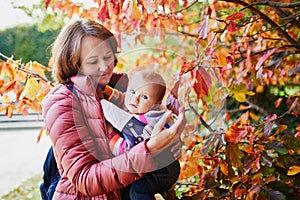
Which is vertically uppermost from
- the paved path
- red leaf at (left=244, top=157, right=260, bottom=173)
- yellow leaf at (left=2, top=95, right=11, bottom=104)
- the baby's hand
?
the baby's hand

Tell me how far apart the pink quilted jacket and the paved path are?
1299 mm

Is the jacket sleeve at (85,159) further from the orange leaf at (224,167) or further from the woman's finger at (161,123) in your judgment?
the orange leaf at (224,167)

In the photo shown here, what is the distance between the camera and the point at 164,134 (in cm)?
91

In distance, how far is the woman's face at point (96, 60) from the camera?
947mm

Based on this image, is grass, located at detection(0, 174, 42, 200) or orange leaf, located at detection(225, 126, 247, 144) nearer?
orange leaf, located at detection(225, 126, 247, 144)

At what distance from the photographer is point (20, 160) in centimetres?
235

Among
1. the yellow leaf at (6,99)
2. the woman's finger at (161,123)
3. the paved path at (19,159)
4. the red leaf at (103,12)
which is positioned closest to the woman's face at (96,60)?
the woman's finger at (161,123)

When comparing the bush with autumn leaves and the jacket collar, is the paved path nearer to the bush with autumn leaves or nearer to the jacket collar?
the bush with autumn leaves

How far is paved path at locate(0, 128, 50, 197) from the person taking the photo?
2.23 meters

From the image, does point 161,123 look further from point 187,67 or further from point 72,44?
point 72,44

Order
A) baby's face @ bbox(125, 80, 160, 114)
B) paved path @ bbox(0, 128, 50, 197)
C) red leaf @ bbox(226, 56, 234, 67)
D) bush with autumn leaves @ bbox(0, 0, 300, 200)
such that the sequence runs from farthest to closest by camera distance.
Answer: paved path @ bbox(0, 128, 50, 197) → red leaf @ bbox(226, 56, 234, 67) → bush with autumn leaves @ bbox(0, 0, 300, 200) → baby's face @ bbox(125, 80, 160, 114)

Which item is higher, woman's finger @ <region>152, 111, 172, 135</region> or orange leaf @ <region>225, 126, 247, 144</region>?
woman's finger @ <region>152, 111, 172, 135</region>

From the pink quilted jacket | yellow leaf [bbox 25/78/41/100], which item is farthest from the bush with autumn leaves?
the pink quilted jacket

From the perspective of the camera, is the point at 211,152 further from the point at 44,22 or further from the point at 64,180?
the point at 44,22
